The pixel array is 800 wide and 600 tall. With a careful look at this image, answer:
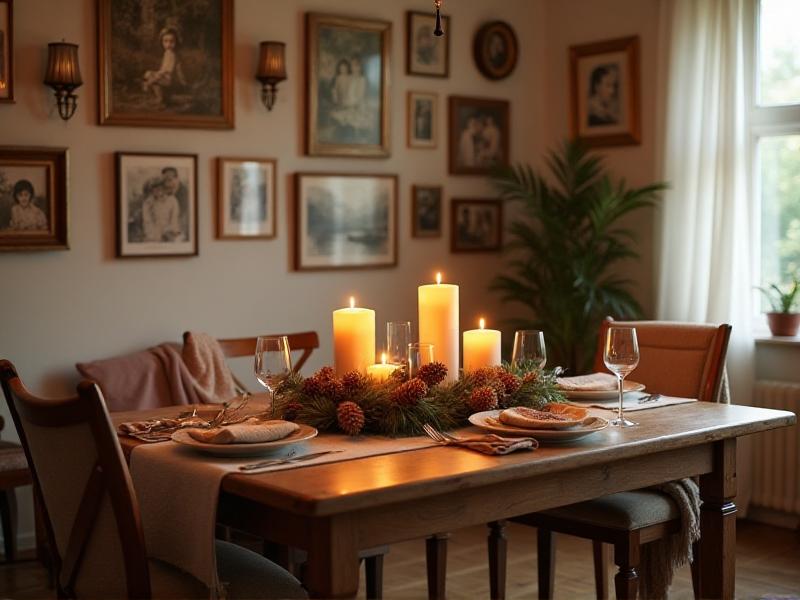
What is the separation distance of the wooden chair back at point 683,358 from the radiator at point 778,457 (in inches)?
57.6

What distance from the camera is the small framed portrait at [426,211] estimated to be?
213 inches

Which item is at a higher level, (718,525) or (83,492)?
(83,492)

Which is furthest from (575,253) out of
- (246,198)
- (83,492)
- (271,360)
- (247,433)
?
(83,492)

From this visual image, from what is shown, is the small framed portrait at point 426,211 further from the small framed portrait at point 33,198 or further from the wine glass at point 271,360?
the wine glass at point 271,360

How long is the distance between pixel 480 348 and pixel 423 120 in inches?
109

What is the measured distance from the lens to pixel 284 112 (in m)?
4.93

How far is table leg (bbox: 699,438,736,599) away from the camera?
2848mm

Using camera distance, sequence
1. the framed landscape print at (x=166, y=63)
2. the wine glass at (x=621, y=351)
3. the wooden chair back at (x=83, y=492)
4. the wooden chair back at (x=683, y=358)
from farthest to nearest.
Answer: the framed landscape print at (x=166, y=63) < the wooden chair back at (x=683, y=358) < the wine glass at (x=621, y=351) < the wooden chair back at (x=83, y=492)

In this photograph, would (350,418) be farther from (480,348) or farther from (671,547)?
(671,547)

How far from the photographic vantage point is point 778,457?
4820 mm

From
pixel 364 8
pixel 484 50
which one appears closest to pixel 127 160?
pixel 364 8

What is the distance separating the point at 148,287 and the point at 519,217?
82.4 inches

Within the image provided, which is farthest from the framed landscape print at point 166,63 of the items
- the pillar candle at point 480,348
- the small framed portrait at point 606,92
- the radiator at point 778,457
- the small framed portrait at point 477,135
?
the radiator at point 778,457

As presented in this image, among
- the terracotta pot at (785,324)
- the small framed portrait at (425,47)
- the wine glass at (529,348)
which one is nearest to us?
the wine glass at (529,348)
